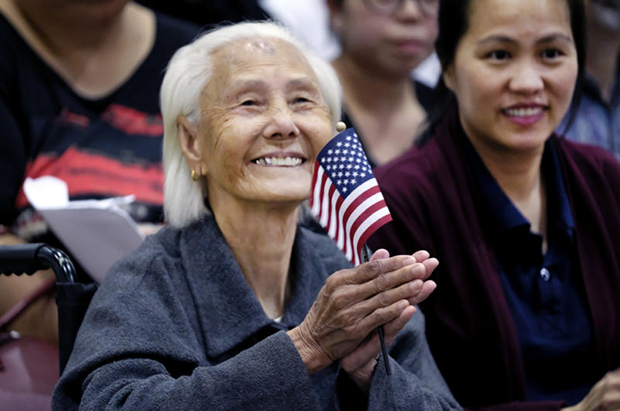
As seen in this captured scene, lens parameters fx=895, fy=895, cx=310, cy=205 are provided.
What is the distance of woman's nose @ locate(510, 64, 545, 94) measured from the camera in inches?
92.7

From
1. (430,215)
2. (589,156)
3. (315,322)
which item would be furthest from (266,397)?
(589,156)

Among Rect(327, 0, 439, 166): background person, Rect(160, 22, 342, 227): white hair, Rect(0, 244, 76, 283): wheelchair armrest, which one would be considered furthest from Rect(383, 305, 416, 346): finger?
Rect(327, 0, 439, 166): background person

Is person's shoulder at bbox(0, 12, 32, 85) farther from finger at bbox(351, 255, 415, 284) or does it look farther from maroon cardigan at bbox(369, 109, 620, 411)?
finger at bbox(351, 255, 415, 284)

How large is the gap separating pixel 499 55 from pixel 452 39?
167mm

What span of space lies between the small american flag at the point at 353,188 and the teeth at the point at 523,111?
31.2 inches

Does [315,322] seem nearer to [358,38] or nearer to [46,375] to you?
[46,375]

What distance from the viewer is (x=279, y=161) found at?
2041 mm

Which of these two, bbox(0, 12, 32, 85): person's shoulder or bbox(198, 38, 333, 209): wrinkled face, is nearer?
bbox(198, 38, 333, 209): wrinkled face

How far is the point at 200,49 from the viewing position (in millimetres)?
2162

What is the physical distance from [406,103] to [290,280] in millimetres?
1815

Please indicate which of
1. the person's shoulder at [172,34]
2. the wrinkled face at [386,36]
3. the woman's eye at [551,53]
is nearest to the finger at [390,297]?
the woman's eye at [551,53]

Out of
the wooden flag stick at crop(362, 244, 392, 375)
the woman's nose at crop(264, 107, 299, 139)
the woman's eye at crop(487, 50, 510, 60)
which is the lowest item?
the wooden flag stick at crop(362, 244, 392, 375)

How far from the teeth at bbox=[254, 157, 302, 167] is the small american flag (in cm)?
26

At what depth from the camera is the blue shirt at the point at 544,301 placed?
2.34 metres
